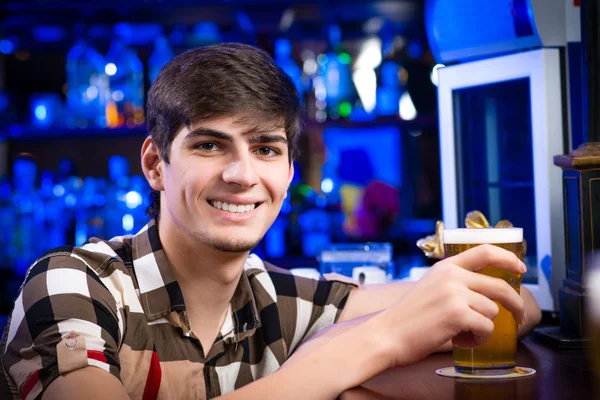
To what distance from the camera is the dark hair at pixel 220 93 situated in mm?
1329

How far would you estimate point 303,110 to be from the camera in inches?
129

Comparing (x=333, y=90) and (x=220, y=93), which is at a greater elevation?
(x=333, y=90)

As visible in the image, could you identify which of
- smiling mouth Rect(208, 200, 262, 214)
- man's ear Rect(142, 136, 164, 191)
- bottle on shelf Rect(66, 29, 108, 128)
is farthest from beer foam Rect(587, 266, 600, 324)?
bottle on shelf Rect(66, 29, 108, 128)

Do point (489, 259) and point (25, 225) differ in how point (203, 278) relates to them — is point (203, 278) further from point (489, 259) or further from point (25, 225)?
point (25, 225)

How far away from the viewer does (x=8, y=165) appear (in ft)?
11.6

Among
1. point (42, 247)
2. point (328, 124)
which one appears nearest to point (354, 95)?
point (328, 124)

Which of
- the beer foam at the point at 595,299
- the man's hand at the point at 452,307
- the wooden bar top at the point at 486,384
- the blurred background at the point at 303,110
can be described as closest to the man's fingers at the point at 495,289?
the man's hand at the point at 452,307

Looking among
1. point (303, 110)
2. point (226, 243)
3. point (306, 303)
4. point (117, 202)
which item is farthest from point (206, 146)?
point (117, 202)

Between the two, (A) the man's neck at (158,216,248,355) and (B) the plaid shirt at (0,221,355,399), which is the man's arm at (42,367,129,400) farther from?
(A) the man's neck at (158,216,248,355)

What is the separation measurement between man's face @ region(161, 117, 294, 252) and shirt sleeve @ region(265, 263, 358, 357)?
0.67 feet

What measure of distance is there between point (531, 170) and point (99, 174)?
234 cm

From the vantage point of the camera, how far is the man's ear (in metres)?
1.45

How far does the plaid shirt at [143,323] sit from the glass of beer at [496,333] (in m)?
0.46

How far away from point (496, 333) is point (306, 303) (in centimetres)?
53
